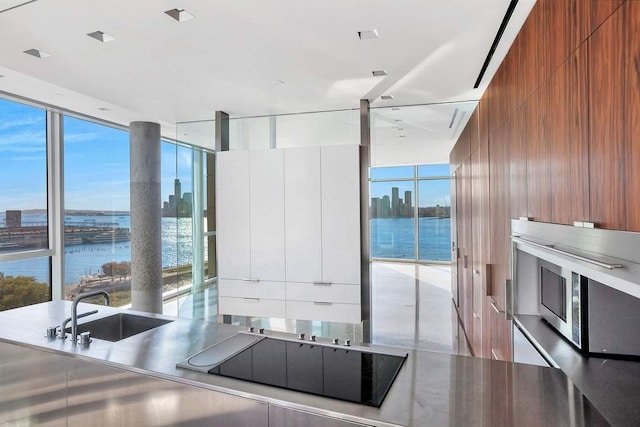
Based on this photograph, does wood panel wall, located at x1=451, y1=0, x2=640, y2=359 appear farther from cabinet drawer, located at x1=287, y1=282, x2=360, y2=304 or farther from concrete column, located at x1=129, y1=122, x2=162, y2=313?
concrete column, located at x1=129, y1=122, x2=162, y2=313

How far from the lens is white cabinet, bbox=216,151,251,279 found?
4277 mm

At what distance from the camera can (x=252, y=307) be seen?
4254 millimetres

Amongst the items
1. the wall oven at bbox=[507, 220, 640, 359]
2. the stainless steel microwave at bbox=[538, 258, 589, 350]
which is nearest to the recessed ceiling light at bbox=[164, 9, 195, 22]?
the wall oven at bbox=[507, 220, 640, 359]

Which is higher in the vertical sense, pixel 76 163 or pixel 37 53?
pixel 37 53

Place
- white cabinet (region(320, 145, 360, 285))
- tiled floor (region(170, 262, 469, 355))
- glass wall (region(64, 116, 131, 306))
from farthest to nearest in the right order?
1. glass wall (region(64, 116, 131, 306))
2. tiled floor (region(170, 262, 469, 355))
3. white cabinet (region(320, 145, 360, 285))

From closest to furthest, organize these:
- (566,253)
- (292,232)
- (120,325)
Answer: (566,253) → (120,325) → (292,232)

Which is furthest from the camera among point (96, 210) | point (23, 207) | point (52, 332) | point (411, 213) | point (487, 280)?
point (96, 210)

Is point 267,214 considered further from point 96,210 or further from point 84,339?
point 96,210

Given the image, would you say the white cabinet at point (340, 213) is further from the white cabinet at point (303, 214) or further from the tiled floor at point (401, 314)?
the tiled floor at point (401, 314)

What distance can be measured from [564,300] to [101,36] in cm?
325

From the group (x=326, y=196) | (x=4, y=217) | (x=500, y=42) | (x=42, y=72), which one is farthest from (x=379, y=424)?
(x=4, y=217)

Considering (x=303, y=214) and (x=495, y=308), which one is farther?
(x=303, y=214)

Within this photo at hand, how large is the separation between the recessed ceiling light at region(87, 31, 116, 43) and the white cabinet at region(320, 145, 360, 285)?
2.10m

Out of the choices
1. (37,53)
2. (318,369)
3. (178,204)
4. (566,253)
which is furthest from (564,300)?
(178,204)
